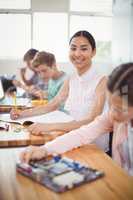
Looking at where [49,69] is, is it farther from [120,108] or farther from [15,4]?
[15,4]

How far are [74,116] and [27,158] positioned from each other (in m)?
0.92

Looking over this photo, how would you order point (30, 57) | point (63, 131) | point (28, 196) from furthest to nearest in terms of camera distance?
point (30, 57) → point (63, 131) → point (28, 196)

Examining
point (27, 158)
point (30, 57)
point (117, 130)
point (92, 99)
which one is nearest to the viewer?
point (27, 158)

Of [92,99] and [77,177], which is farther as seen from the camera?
[92,99]

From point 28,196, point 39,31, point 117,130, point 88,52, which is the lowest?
point 28,196

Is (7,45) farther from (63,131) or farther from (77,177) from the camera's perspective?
(77,177)

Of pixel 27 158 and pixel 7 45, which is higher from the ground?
pixel 7 45

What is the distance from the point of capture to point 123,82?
4.32ft

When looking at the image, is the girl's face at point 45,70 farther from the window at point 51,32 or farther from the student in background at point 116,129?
the window at point 51,32

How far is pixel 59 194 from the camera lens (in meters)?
1.10

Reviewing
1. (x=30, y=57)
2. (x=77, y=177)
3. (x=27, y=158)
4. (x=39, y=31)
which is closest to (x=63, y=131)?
(x=27, y=158)

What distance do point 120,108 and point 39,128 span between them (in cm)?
65

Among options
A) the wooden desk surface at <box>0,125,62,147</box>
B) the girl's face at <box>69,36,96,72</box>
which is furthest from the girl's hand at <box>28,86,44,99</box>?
the wooden desk surface at <box>0,125,62,147</box>

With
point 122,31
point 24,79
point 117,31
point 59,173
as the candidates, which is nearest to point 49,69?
point 24,79
